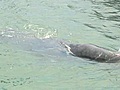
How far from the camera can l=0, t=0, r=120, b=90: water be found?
5715mm

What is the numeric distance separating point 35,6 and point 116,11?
2.45 m

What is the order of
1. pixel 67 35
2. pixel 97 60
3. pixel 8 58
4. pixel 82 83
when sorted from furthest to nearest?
pixel 67 35, pixel 8 58, pixel 97 60, pixel 82 83

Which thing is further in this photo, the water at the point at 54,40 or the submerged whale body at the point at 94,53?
the submerged whale body at the point at 94,53

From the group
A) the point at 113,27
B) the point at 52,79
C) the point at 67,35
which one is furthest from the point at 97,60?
the point at 113,27

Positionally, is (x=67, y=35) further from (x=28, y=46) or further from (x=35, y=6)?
(x=35, y=6)

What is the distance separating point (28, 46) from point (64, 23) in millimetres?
2563

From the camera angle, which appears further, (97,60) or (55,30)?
(55,30)

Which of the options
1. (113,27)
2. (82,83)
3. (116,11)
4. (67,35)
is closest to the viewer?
(82,83)

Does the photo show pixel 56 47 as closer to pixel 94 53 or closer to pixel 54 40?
pixel 54 40

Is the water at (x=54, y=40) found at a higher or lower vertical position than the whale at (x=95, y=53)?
lower

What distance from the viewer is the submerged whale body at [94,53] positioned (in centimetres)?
605

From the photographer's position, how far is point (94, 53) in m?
Answer: 6.21

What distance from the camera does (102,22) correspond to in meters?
9.63

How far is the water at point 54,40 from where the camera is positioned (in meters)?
5.71
